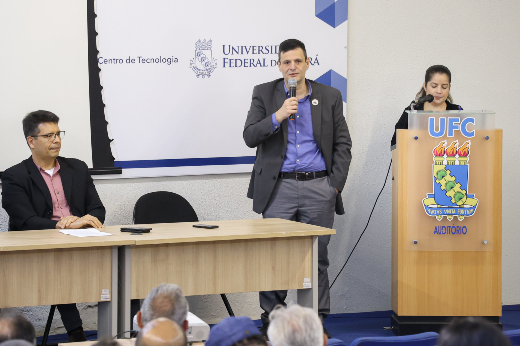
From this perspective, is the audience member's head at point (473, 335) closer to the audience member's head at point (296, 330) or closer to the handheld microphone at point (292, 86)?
the audience member's head at point (296, 330)

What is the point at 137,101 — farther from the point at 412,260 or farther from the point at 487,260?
the point at 487,260

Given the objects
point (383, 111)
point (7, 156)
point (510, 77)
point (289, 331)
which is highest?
point (510, 77)

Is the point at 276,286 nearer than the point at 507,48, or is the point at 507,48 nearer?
the point at 276,286

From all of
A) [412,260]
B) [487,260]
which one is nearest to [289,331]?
[412,260]

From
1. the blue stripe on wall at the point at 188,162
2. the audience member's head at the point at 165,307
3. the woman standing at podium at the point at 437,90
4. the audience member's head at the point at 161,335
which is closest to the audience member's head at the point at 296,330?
the audience member's head at the point at 161,335

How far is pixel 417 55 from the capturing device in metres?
4.70

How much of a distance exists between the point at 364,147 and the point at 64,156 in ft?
7.55

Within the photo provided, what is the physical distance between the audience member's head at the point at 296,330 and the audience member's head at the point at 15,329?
1.89 feet

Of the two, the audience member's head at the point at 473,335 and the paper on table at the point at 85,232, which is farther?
the paper on table at the point at 85,232

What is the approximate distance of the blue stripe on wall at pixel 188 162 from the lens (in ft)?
13.6

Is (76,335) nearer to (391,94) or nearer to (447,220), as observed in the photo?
(447,220)

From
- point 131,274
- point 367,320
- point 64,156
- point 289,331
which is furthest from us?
point 367,320

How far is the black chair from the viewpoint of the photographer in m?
3.94

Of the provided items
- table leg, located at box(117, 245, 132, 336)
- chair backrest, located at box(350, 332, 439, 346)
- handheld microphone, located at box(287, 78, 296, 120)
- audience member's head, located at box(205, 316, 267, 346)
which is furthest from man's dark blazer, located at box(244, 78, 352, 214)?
audience member's head, located at box(205, 316, 267, 346)
